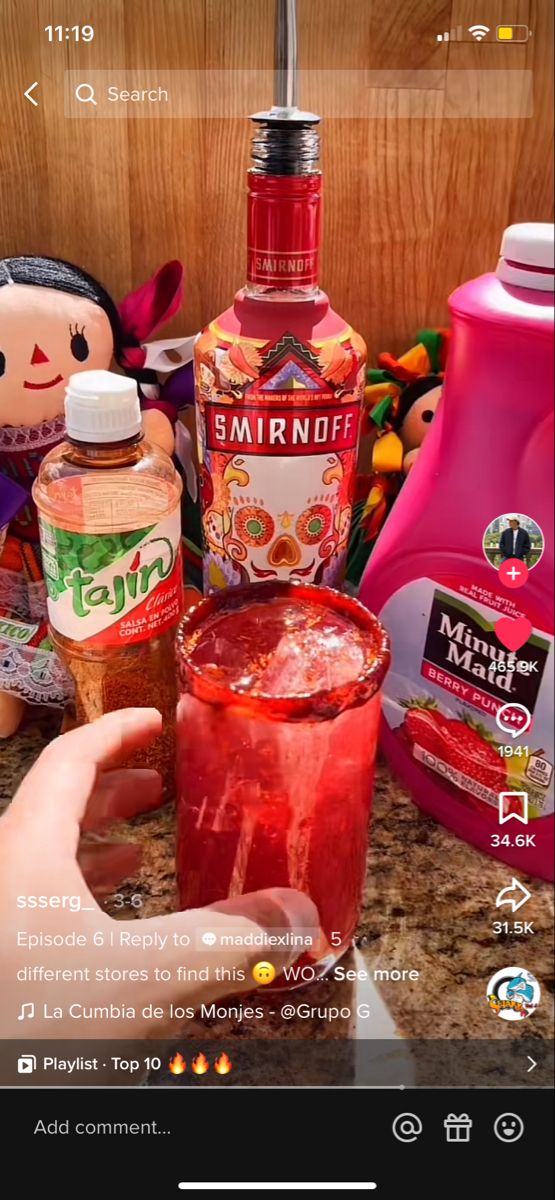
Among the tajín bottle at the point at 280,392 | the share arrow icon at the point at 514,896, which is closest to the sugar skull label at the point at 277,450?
the tajín bottle at the point at 280,392

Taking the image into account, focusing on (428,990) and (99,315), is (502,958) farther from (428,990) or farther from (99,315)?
(99,315)

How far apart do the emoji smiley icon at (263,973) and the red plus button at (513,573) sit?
24cm

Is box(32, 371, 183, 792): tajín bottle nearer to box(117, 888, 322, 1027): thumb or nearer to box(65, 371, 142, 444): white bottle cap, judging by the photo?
box(65, 371, 142, 444): white bottle cap

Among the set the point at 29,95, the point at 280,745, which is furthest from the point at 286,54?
the point at 280,745

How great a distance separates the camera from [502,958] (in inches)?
22.1

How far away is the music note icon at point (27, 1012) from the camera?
0.53m

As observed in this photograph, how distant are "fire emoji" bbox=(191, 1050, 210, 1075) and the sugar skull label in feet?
0.96

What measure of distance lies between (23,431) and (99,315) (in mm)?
91

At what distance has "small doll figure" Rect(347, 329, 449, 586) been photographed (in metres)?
0.71

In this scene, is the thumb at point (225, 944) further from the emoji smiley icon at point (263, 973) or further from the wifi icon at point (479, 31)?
the wifi icon at point (479, 31)

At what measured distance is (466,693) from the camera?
1.98 ft

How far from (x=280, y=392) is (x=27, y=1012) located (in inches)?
14.8

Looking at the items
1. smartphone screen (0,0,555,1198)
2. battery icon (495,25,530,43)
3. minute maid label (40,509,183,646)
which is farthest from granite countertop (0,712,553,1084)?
battery icon (495,25,530,43)
